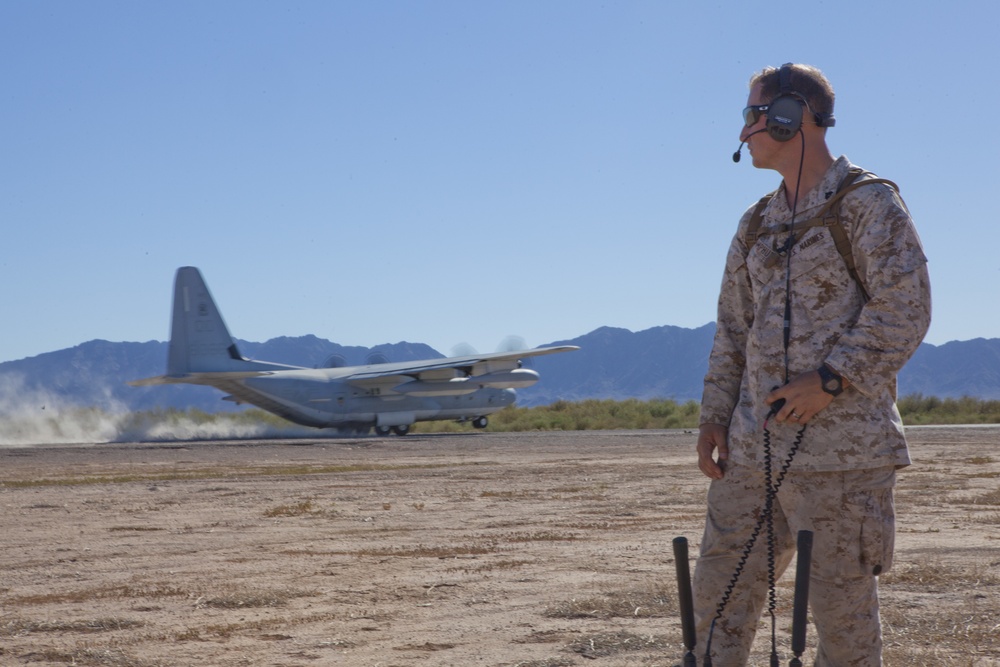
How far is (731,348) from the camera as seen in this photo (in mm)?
4117

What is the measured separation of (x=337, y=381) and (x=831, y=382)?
1616 inches

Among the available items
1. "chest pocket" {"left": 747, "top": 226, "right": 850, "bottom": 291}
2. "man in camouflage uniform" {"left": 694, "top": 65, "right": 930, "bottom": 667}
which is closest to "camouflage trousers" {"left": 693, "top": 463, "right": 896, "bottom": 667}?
"man in camouflage uniform" {"left": 694, "top": 65, "right": 930, "bottom": 667}

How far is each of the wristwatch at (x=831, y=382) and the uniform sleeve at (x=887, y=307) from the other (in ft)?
0.09

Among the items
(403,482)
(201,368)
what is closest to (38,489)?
(403,482)

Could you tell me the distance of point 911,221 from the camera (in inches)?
143

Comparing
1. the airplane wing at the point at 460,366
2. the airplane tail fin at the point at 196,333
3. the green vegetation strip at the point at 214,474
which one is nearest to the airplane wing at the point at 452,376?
the airplane wing at the point at 460,366

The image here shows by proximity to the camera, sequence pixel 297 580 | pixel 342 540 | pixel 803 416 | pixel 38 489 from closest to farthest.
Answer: pixel 803 416
pixel 297 580
pixel 342 540
pixel 38 489

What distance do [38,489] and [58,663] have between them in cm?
1291

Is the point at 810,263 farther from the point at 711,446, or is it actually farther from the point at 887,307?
the point at 711,446

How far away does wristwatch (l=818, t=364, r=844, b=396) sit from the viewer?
3543 mm

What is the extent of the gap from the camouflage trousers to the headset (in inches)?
45.3

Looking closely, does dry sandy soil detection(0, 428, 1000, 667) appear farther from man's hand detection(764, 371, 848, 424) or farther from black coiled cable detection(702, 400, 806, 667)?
man's hand detection(764, 371, 848, 424)

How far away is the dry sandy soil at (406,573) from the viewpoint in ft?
18.8

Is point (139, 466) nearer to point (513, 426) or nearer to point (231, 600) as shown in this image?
point (231, 600)
